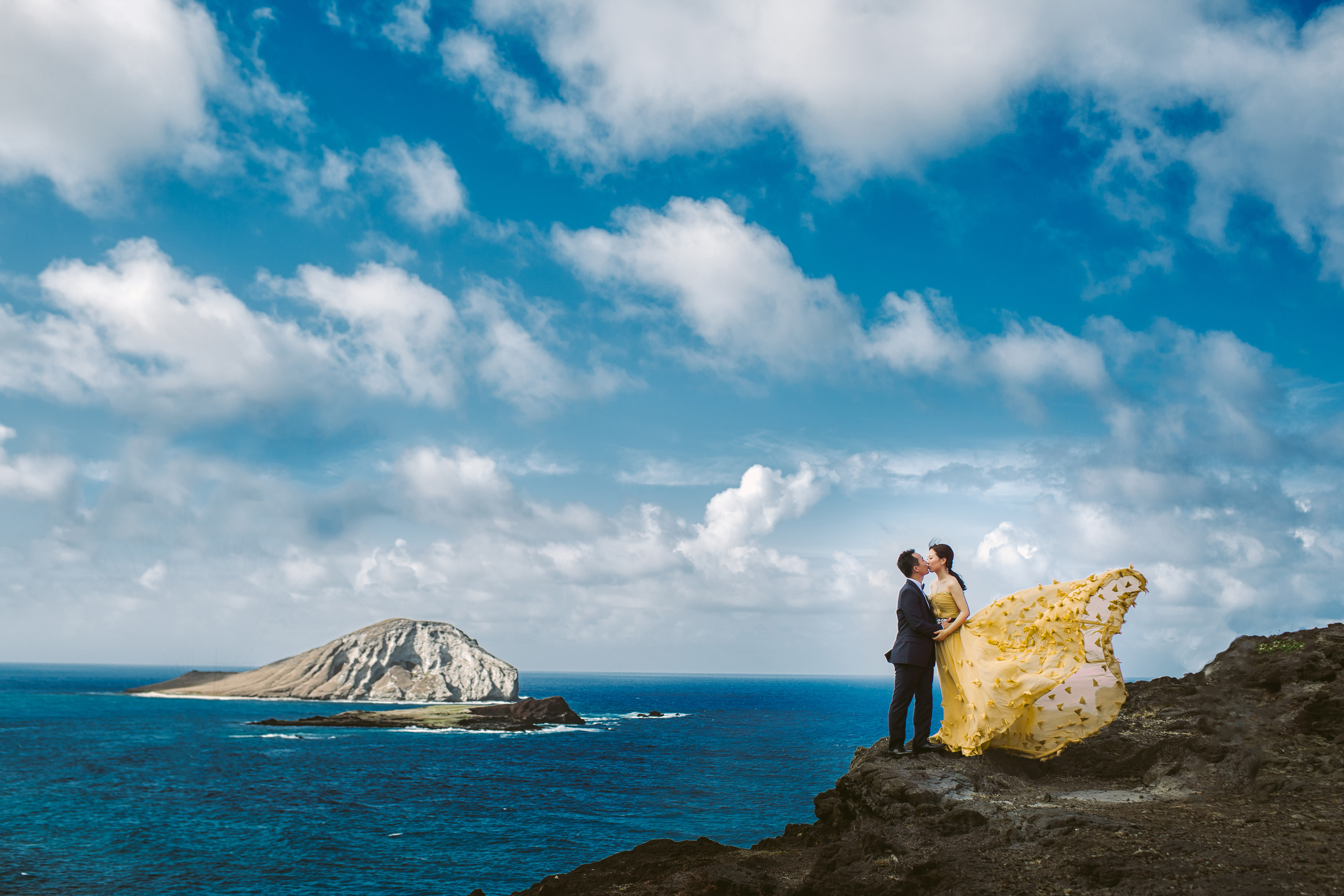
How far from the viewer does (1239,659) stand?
36.8ft

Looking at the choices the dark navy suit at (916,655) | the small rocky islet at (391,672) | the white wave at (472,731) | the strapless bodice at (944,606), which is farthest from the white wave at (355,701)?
the strapless bodice at (944,606)

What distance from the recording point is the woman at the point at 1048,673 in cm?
967

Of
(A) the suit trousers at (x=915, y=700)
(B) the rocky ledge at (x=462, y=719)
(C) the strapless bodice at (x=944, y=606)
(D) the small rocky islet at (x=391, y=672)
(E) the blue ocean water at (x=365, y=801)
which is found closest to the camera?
(A) the suit trousers at (x=915, y=700)

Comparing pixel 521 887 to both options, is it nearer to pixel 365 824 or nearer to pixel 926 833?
pixel 365 824

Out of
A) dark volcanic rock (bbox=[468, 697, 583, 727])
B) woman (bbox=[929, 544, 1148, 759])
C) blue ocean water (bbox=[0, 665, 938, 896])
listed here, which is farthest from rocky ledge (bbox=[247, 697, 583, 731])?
woman (bbox=[929, 544, 1148, 759])

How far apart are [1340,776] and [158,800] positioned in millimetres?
42478

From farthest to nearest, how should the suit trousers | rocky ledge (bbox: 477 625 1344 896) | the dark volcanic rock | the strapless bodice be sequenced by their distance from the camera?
the dark volcanic rock < the strapless bodice < the suit trousers < rocky ledge (bbox: 477 625 1344 896)

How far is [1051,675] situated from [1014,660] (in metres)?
0.49

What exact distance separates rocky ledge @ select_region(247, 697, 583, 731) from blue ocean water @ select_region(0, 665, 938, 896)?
434cm

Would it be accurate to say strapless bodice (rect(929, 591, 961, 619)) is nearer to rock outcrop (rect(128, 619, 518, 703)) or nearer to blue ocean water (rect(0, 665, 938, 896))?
blue ocean water (rect(0, 665, 938, 896))

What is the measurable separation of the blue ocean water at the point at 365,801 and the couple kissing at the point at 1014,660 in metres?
16.2

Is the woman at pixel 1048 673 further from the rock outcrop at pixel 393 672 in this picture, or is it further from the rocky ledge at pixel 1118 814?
the rock outcrop at pixel 393 672

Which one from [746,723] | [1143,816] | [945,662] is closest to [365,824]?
[945,662]

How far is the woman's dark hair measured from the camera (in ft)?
35.1
